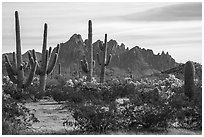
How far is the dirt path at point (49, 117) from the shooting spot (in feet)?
37.7

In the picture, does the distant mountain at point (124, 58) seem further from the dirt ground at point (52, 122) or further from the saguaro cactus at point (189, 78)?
the saguaro cactus at point (189, 78)

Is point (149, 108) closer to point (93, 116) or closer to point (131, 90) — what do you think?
point (93, 116)

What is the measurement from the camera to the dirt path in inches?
453

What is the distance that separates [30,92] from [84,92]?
10.3ft

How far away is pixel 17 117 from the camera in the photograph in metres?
11.4

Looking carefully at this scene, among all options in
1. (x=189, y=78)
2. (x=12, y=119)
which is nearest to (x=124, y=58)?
(x=189, y=78)

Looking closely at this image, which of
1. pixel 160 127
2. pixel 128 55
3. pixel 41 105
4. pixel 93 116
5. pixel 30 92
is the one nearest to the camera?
pixel 93 116

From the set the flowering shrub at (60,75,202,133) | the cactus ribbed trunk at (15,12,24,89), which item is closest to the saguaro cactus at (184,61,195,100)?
the flowering shrub at (60,75,202,133)

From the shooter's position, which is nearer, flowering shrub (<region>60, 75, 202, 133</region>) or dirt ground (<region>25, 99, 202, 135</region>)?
flowering shrub (<region>60, 75, 202, 133</region>)

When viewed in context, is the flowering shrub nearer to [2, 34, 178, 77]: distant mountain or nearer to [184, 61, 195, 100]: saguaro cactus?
[184, 61, 195, 100]: saguaro cactus

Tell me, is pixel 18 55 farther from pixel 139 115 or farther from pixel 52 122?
pixel 139 115

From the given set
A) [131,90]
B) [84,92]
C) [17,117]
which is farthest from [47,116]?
[131,90]

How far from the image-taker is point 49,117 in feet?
46.6

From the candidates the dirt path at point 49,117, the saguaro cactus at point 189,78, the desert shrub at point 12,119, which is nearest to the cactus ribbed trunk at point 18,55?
the dirt path at point 49,117
